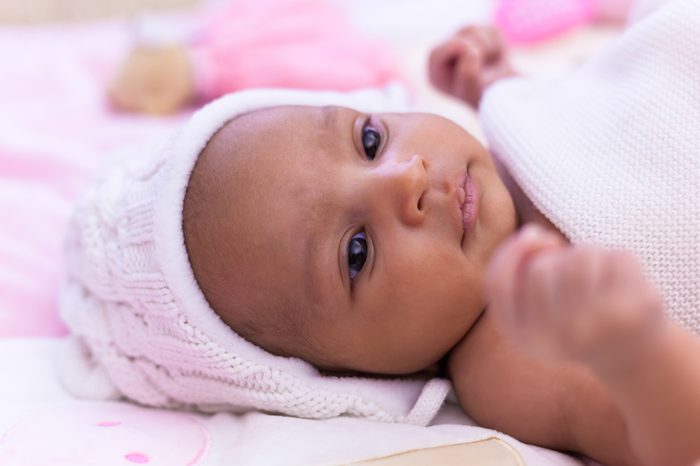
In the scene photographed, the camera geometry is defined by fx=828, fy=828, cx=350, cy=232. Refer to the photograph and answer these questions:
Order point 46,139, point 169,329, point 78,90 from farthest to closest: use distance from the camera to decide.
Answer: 1. point 78,90
2. point 46,139
3. point 169,329

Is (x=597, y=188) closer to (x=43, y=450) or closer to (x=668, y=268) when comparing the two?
(x=668, y=268)

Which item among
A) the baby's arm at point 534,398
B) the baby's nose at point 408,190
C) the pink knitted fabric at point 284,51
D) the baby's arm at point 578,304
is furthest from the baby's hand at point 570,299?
the pink knitted fabric at point 284,51

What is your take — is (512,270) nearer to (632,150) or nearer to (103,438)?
(632,150)

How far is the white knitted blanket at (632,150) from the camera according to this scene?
0.97 metres

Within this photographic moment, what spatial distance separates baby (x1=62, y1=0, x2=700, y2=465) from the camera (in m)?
1.03

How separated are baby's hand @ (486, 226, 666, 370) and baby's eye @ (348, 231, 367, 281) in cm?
42

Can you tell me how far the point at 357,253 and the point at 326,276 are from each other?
6cm

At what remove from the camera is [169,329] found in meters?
1.10

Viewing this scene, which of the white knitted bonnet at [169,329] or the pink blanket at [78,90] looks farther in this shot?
the pink blanket at [78,90]

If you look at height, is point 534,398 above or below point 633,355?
below

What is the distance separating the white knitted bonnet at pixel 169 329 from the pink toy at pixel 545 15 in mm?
752

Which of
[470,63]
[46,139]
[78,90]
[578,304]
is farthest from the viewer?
[78,90]

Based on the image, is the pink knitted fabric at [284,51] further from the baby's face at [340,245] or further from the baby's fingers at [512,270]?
the baby's fingers at [512,270]

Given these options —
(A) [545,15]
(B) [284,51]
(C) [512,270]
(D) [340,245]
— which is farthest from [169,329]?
(A) [545,15]
